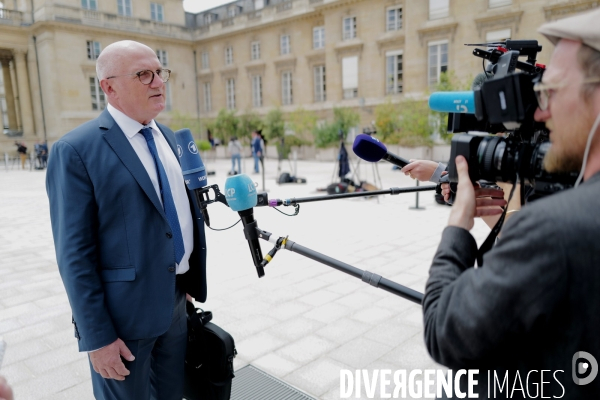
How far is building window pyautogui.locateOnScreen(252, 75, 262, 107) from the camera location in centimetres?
3578

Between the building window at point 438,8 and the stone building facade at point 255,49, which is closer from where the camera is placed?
the stone building facade at point 255,49

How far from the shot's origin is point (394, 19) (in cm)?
2720

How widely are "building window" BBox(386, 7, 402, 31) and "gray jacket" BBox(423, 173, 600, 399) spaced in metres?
28.7

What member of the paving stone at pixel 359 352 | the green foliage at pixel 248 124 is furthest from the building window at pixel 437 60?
the paving stone at pixel 359 352

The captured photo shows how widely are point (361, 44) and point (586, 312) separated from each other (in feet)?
96.4

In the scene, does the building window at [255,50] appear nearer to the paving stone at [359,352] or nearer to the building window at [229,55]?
the building window at [229,55]

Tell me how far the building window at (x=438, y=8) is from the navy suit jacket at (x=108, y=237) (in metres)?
26.5

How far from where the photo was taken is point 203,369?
224 cm

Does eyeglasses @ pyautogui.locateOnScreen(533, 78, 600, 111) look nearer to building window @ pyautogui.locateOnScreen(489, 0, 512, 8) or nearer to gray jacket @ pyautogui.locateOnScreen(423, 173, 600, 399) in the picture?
gray jacket @ pyautogui.locateOnScreen(423, 173, 600, 399)

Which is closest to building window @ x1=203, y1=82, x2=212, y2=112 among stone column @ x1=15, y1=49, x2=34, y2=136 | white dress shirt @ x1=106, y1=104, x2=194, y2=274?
stone column @ x1=15, y1=49, x2=34, y2=136

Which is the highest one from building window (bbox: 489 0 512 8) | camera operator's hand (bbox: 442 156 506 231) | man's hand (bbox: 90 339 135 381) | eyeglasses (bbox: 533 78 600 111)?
building window (bbox: 489 0 512 8)

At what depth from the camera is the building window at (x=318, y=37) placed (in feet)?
104

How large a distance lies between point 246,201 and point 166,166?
0.47m

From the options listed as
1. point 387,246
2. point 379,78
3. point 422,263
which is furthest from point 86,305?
point 379,78
